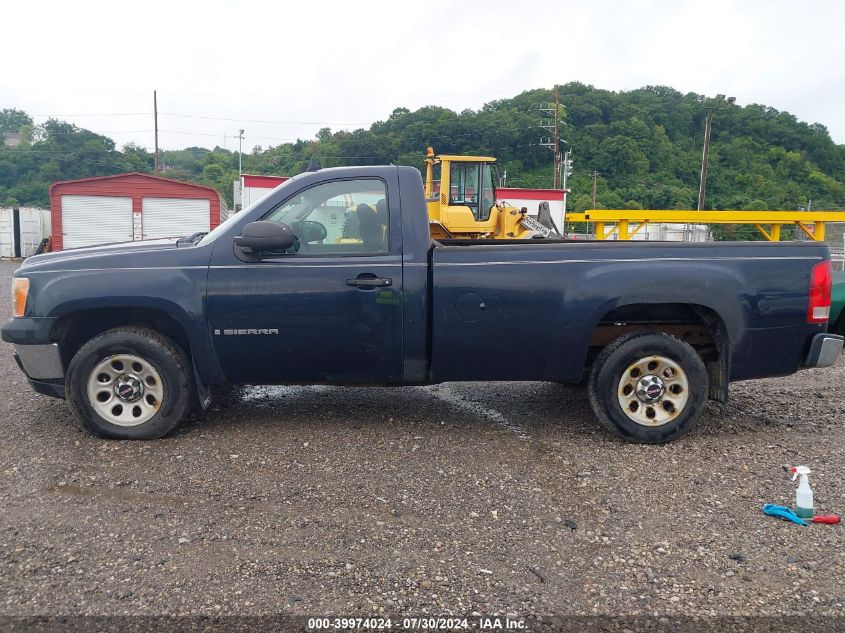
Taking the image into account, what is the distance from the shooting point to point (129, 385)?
4781 mm

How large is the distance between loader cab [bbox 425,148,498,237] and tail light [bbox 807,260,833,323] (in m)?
11.4

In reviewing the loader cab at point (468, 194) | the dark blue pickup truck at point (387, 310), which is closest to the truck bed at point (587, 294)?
the dark blue pickup truck at point (387, 310)

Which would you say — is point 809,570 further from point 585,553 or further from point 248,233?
point 248,233

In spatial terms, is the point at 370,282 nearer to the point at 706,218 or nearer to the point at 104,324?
the point at 104,324

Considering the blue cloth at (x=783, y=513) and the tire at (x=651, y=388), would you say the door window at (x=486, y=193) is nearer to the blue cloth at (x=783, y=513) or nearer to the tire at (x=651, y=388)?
the tire at (x=651, y=388)

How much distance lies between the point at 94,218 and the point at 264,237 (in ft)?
94.9

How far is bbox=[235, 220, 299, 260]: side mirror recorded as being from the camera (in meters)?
4.56

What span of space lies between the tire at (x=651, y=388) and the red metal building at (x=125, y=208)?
28.5 metres

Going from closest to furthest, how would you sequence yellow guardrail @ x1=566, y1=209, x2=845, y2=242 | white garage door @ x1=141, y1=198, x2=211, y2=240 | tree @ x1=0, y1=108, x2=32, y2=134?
yellow guardrail @ x1=566, y1=209, x2=845, y2=242 < white garage door @ x1=141, y1=198, x2=211, y2=240 < tree @ x1=0, y1=108, x2=32, y2=134

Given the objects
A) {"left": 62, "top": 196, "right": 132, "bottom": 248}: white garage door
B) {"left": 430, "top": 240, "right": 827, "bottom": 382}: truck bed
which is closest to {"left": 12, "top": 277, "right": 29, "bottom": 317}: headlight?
{"left": 430, "top": 240, "right": 827, "bottom": 382}: truck bed

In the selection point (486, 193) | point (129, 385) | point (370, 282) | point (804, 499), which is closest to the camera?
point (804, 499)

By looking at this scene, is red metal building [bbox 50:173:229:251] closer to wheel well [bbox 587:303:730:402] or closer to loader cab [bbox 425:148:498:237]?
loader cab [bbox 425:148:498:237]

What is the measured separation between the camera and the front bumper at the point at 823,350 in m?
4.75

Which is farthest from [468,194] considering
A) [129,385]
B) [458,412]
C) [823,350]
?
[129,385]
